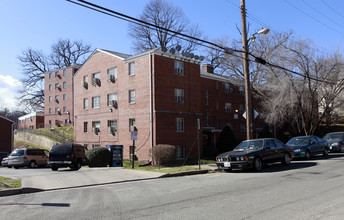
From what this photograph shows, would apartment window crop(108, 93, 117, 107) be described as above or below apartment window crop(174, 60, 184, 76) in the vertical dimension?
below

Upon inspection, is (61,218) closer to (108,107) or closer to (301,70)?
(108,107)

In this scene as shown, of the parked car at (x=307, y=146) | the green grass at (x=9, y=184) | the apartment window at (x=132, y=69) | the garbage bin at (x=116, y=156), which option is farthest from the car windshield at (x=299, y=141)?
the green grass at (x=9, y=184)

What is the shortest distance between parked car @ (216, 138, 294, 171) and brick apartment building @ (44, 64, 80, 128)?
45.4 meters

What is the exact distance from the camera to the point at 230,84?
3531 cm

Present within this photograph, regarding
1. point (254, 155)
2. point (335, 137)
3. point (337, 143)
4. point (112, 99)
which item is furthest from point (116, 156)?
point (335, 137)

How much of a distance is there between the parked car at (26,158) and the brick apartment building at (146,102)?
5594 millimetres

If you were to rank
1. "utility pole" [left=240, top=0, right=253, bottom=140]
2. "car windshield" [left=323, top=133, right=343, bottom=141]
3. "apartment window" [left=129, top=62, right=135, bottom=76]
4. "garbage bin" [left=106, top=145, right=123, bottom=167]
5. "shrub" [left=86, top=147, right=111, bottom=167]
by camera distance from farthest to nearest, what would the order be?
"apartment window" [left=129, top=62, right=135, bottom=76]
"car windshield" [left=323, top=133, right=343, bottom=141]
"shrub" [left=86, top=147, right=111, bottom=167]
"garbage bin" [left=106, top=145, right=123, bottom=167]
"utility pole" [left=240, top=0, right=253, bottom=140]

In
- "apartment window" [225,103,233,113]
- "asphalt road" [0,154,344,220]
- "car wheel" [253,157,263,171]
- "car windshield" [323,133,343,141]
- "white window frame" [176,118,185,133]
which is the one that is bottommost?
"asphalt road" [0,154,344,220]

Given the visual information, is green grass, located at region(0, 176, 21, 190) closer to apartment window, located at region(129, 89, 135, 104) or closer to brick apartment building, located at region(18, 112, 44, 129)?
apartment window, located at region(129, 89, 135, 104)

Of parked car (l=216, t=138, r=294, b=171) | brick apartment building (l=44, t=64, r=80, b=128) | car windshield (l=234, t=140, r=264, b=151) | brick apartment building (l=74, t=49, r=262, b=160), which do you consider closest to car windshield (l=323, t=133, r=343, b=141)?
brick apartment building (l=74, t=49, r=262, b=160)

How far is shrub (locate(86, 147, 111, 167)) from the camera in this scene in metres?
22.1

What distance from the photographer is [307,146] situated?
1905 cm

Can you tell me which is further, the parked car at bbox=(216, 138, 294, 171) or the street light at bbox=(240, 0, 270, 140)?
the street light at bbox=(240, 0, 270, 140)

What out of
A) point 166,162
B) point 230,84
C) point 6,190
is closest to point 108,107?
point 166,162
